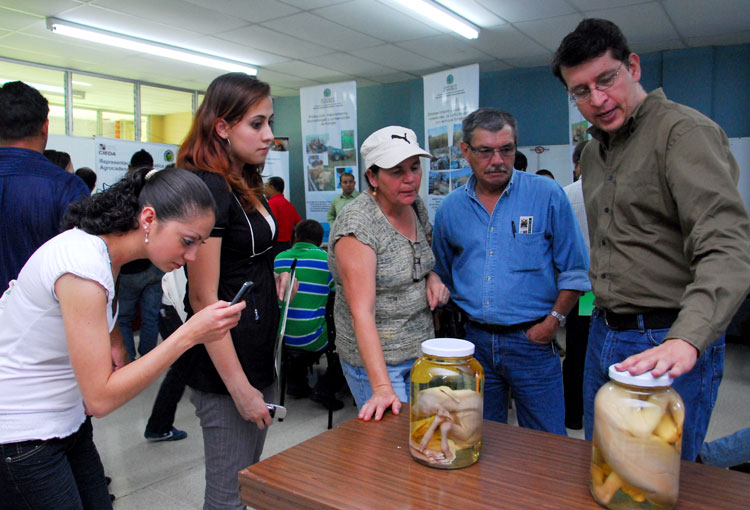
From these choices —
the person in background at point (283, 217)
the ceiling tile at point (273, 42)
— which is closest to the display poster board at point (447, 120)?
the ceiling tile at point (273, 42)

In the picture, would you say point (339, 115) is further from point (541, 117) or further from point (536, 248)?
point (536, 248)

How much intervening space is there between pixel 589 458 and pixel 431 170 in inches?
214

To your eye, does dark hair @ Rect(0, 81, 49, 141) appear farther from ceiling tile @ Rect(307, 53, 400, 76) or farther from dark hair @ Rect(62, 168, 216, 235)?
ceiling tile @ Rect(307, 53, 400, 76)

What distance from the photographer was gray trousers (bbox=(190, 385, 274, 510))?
1.47 metres

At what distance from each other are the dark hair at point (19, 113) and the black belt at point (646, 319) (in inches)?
75.3

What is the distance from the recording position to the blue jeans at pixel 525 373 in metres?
1.76

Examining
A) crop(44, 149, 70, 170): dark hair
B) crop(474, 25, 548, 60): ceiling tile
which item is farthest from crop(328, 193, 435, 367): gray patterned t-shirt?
crop(474, 25, 548, 60): ceiling tile

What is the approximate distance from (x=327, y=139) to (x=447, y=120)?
68.5 inches

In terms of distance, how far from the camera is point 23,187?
1844mm

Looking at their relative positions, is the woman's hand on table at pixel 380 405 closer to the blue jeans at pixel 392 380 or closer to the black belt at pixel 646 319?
the blue jeans at pixel 392 380

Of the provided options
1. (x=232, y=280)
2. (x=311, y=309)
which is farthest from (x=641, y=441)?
(x=311, y=309)

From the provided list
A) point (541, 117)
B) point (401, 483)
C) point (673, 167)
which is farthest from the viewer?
point (541, 117)

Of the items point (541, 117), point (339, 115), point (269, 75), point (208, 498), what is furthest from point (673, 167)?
point (269, 75)

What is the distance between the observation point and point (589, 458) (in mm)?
997
